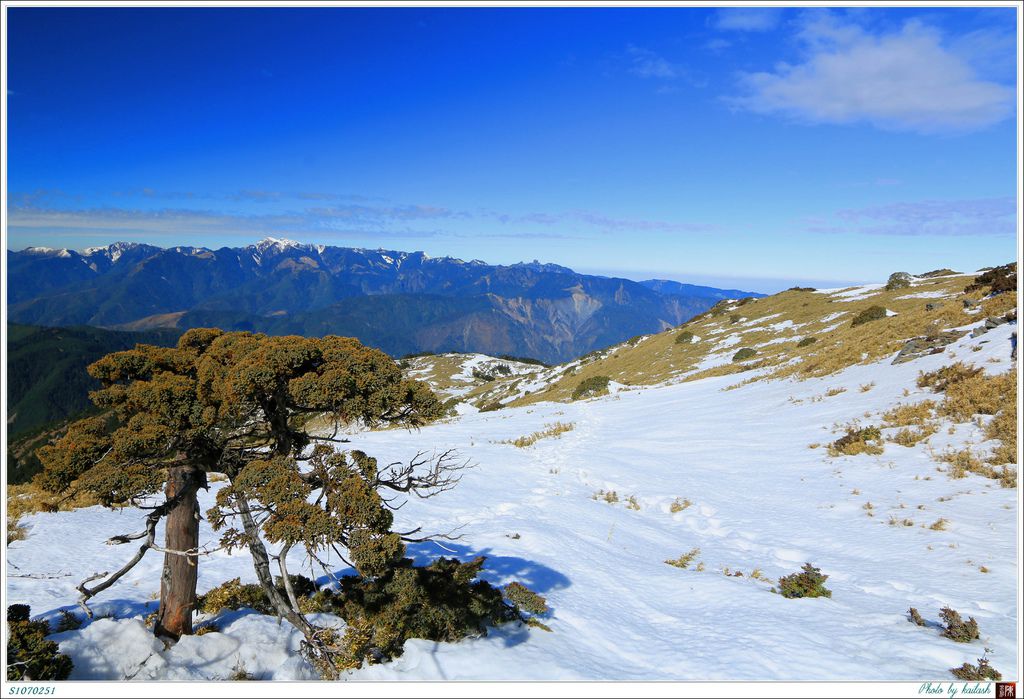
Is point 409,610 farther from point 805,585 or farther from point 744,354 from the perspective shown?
point 744,354

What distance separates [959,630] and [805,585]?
2.65 metres

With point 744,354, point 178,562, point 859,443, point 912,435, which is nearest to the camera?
point 178,562

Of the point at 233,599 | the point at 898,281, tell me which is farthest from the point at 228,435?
the point at 898,281

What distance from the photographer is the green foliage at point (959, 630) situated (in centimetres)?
752

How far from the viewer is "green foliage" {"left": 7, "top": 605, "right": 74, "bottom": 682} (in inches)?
222

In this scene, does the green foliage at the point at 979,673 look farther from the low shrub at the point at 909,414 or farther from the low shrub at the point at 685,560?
the low shrub at the point at 909,414

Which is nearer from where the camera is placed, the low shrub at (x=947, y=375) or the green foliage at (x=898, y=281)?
the low shrub at (x=947, y=375)

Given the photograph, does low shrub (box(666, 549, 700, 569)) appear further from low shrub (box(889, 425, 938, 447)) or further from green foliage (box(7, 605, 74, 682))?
green foliage (box(7, 605, 74, 682))

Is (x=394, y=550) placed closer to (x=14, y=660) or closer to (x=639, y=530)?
(x=14, y=660)

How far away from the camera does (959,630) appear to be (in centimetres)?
756

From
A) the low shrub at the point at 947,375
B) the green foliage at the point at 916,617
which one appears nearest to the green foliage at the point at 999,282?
the low shrub at the point at 947,375

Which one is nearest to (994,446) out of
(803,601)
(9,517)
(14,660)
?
(803,601)

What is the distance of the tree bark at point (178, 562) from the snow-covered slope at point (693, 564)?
0.53 metres

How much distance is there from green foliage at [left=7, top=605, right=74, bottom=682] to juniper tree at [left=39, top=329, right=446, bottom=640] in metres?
0.62
